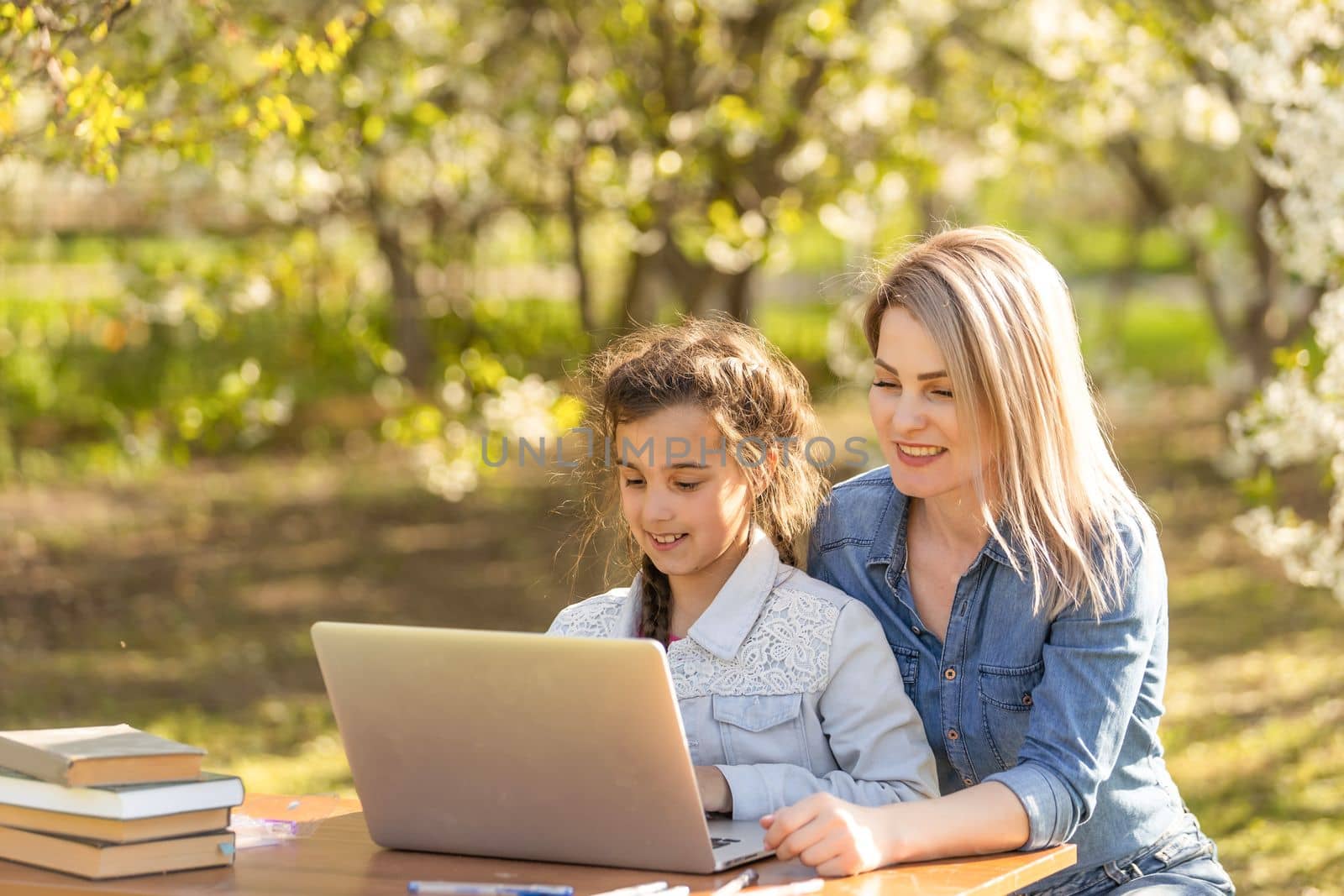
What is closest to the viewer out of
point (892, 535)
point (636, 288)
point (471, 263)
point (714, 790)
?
point (714, 790)

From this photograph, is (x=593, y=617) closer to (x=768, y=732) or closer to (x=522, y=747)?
(x=768, y=732)

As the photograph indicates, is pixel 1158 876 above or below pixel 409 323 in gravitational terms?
below

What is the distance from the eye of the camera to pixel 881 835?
80.9 inches

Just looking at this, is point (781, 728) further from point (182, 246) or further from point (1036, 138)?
point (182, 246)

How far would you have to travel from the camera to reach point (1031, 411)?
240 cm

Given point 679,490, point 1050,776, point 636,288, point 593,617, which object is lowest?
point 1050,776

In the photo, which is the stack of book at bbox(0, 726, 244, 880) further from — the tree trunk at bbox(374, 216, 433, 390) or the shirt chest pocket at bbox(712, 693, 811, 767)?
Answer: the tree trunk at bbox(374, 216, 433, 390)

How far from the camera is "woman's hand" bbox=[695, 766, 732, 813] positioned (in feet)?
7.36

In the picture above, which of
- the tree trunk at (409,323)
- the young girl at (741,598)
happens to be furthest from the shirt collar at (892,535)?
the tree trunk at (409,323)

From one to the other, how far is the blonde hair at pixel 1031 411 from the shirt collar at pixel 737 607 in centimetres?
35

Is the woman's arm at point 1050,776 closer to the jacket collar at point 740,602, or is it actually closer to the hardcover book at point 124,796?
the jacket collar at point 740,602

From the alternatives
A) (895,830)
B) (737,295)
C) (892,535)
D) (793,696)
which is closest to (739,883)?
(895,830)

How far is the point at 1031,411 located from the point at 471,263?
9.29 m

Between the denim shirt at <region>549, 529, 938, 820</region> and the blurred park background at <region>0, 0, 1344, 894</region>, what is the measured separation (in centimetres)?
57
